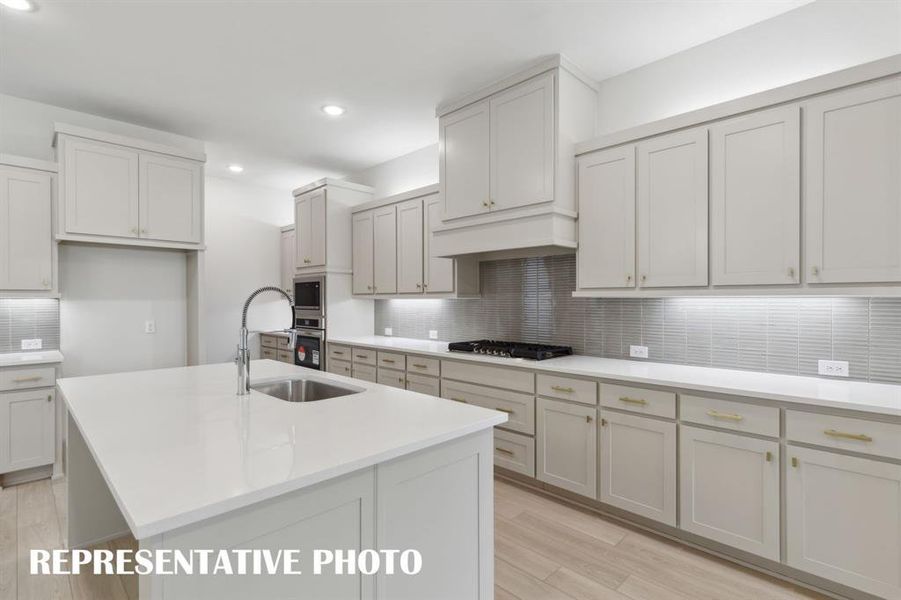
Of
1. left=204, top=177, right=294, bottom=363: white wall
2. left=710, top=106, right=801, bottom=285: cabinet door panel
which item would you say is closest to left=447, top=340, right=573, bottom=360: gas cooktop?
left=710, top=106, right=801, bottom=285: cabinet door panel

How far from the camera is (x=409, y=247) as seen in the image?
416 cm

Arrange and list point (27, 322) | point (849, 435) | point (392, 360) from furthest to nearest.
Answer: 1. point (392, 360)
2. point (27, 322)
3. point (849, 435)

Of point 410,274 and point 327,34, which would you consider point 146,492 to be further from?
point 410,274

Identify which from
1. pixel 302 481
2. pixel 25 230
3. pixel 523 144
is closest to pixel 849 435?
pixel 302 481

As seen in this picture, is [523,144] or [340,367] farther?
[340,367]

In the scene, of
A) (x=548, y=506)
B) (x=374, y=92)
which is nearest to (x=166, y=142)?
(x=374, y=92)

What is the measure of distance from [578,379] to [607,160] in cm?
137

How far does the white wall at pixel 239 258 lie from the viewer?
5355mm

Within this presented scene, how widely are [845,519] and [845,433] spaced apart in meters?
0.36

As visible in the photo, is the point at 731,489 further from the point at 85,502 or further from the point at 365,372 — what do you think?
the point at 85,502

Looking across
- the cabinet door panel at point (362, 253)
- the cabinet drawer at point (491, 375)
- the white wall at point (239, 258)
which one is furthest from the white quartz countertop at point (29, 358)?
the cabinet drawer at point (491, 375)

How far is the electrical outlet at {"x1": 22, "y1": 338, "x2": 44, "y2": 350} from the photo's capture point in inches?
133

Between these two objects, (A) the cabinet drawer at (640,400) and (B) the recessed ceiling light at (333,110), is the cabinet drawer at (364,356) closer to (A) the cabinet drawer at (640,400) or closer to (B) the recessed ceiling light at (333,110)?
(B) the recessed ceiling light at (333,110)

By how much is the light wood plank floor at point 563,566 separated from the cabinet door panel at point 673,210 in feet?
4.64
